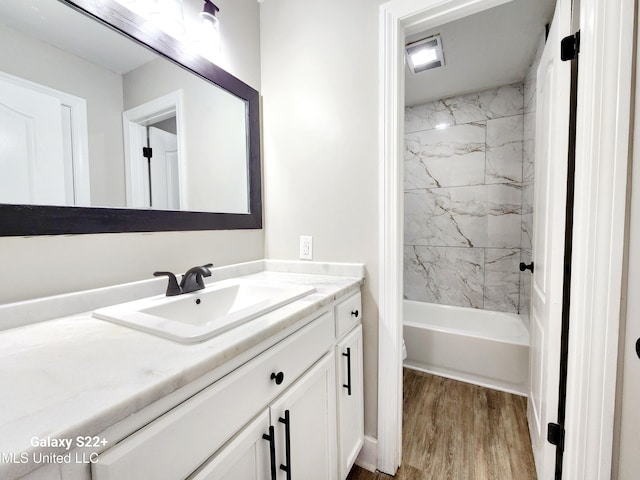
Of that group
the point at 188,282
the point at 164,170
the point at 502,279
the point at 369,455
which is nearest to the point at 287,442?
the point at 188,282

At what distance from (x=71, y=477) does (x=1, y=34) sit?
3.55 feet

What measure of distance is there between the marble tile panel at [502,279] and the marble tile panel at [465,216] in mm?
82

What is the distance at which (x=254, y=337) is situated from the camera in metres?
0.68

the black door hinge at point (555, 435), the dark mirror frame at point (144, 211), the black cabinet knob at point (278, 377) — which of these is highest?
the dark mirror frame at point (144, 211)

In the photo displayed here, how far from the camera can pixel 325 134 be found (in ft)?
4.72

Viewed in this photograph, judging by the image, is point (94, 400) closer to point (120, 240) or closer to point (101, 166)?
point (120, 240)

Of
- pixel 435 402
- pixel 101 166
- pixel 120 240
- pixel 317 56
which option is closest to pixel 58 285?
pixel 120 240

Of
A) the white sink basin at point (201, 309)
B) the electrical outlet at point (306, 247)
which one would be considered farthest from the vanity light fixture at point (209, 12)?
the white sink basin at point (201, 309)

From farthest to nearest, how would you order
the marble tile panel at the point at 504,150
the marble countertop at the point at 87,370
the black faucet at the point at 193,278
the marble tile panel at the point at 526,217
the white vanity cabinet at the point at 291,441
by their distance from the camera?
the marble tile panel at the point at 504,150, the marble tile panel at the point at 526,217, the black faucet at the point at 193,278, the white vanity cabinet at the point at 291,441, the marble countertop at the point at 87,370

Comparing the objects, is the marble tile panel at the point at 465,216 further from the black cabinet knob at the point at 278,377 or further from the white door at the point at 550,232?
the black cabinet knob at the point at 278,377

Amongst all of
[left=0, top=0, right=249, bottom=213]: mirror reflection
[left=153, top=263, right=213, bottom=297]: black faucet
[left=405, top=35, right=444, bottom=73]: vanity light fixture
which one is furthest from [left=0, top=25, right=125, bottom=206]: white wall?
[left=405, top=35, right=444, bottom=73]: vanity light fixture

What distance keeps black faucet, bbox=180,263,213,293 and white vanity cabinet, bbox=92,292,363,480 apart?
0.46 metres

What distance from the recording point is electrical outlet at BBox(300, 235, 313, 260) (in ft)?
4.95

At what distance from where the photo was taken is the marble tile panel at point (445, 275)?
2705 mm
